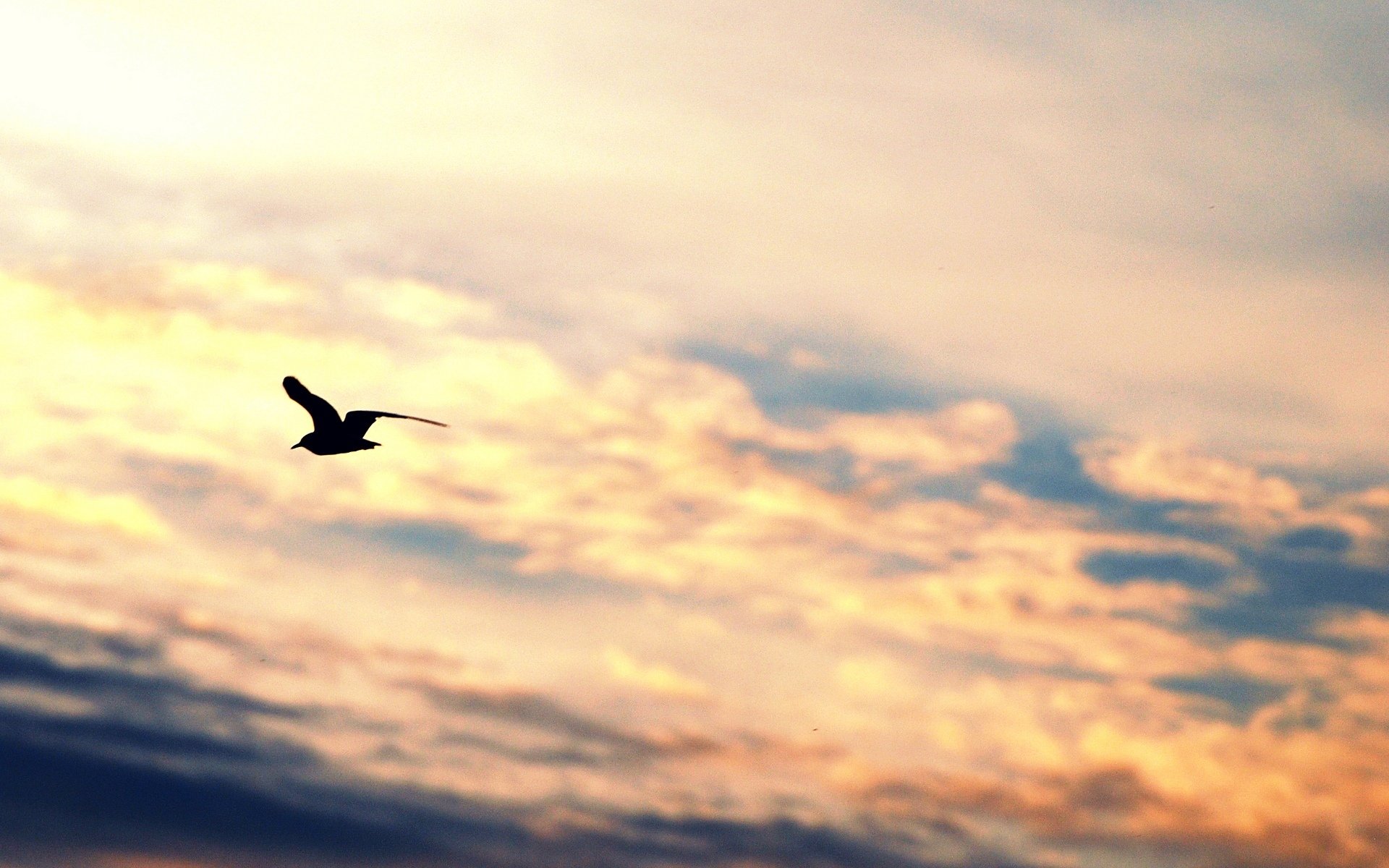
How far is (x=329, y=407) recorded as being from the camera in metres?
91.2

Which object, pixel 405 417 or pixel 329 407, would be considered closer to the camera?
pixel 405 417

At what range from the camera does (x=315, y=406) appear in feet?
300

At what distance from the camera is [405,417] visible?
81.5 metres

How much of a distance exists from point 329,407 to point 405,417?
36.6ft

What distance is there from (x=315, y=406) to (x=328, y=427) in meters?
1.29

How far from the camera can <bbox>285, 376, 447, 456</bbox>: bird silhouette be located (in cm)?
9094

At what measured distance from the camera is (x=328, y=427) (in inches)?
3607

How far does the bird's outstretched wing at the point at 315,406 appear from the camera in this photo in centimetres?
9112

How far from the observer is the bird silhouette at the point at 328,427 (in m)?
90.9

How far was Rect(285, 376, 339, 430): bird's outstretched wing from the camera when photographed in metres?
91.1
